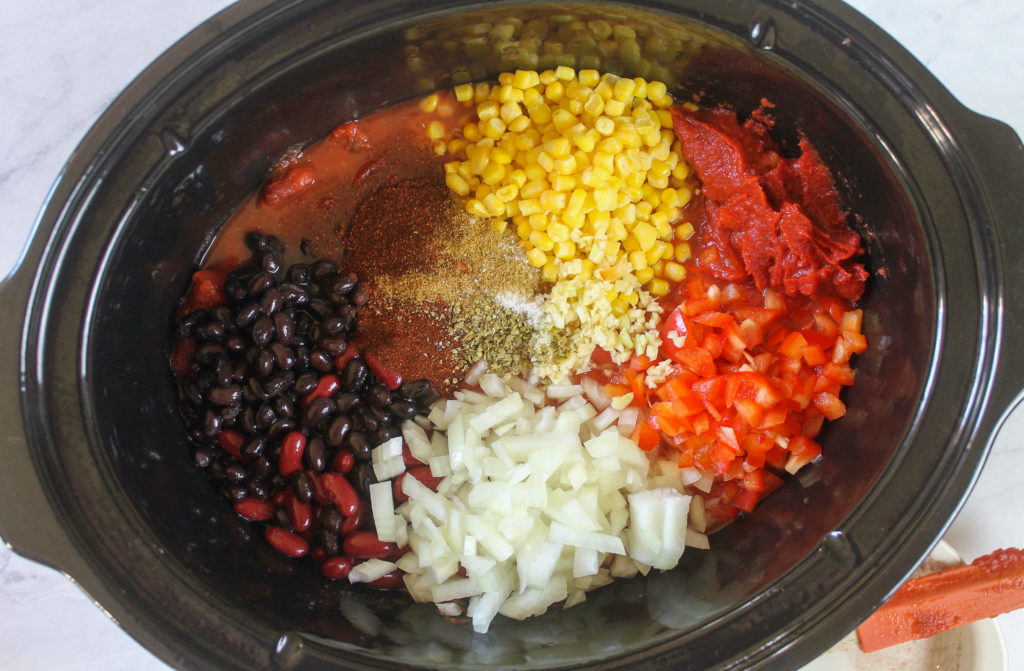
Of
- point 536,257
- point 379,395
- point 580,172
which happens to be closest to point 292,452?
point 379,395

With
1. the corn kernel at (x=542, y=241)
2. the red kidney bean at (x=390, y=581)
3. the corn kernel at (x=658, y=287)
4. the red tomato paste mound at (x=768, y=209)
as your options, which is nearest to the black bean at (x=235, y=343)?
the red kidney bean at (x=390, y=581)

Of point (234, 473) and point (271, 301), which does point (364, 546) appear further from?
point (271, 301)

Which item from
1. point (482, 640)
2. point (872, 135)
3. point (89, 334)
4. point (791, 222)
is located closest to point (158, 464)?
point (89, 334)

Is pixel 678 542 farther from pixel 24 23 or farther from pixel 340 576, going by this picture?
pixel 24 23

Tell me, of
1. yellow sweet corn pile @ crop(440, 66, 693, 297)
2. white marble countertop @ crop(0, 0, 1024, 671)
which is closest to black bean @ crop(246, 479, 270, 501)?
white marble countertop @ crop(0, 0, 1024, 671)

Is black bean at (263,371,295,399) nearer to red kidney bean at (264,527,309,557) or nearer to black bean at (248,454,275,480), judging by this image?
black bean at (248,454,275,480)

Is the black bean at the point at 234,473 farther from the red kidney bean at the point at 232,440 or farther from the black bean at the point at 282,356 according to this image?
the black bean at the point at 282,356

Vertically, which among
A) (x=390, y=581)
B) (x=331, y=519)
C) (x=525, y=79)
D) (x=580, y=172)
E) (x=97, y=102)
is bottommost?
(x=390, y=581)
